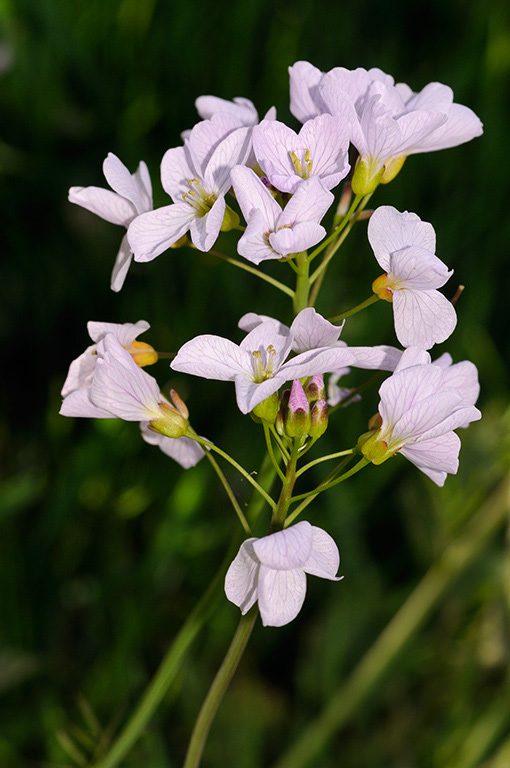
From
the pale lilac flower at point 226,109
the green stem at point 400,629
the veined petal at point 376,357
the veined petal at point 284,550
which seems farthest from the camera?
the green stem at point 400,629

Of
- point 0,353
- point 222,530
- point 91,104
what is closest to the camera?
point 222,530

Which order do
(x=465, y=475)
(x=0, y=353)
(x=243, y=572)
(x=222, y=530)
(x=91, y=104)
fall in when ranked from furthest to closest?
(x=91, y=104), (x=0, y=353), (x=465, y=475), (x=222, y=530), (x=243, y=572)

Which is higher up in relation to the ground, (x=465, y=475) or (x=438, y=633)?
(x=465, y=475)

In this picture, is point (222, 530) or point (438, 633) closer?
point (222, 530)

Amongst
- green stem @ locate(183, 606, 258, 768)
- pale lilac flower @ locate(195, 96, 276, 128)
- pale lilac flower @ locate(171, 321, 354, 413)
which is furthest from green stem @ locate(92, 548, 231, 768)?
pale lilac flower @ locate(195, 96, 276, 128)

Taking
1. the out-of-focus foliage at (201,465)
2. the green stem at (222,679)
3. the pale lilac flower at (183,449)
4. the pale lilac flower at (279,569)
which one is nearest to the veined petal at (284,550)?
the pale lilac flower at (279,569)

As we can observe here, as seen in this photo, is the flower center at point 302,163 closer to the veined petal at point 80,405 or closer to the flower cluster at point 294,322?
the flower cluster at point 294,322

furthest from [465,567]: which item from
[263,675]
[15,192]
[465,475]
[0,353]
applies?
[15,192]

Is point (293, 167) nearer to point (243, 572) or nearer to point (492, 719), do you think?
point (243, 572)

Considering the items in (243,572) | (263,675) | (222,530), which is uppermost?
(243,572)
